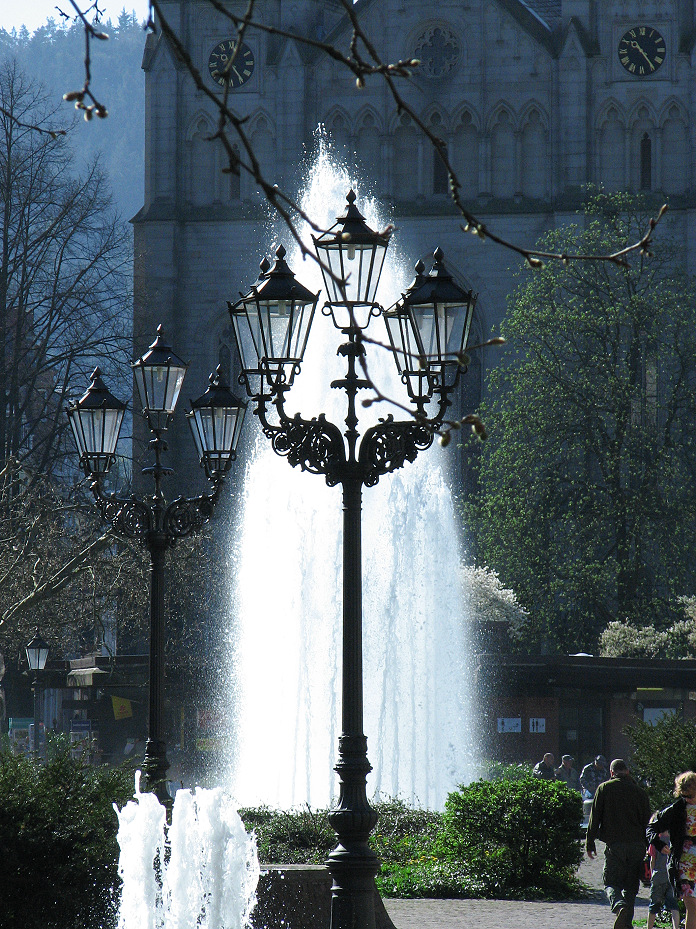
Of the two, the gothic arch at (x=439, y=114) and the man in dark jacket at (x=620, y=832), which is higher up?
the gothic arch at (x=439, y=114)

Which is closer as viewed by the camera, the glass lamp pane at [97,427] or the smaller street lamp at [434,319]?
the smaller street lamp at [434,319]

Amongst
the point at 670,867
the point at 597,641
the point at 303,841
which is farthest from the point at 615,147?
the point at 670,867

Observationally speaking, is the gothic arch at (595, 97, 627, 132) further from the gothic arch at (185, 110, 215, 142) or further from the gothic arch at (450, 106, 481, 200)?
the gothic arch at (185, 110, 215, 142)

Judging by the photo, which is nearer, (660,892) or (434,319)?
(434,319)

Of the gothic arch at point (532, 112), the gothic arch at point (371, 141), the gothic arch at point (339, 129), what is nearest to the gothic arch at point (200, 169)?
the gothic arch at point (339, 129)

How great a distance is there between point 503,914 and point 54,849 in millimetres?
4296

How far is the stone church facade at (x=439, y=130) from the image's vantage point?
40188 millimetres

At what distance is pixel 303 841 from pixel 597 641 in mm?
22665

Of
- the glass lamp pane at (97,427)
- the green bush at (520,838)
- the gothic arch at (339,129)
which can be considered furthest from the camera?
the gothic arch at (339,129)

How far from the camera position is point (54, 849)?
7.95m

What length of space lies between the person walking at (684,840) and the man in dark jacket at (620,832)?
781mm

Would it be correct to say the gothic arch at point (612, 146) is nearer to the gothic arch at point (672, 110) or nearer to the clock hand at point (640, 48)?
the gothic arch at point (672, 110)

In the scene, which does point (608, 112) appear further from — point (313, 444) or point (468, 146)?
point (313, 444)

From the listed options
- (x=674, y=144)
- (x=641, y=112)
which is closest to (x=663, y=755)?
(x=674, y=144)
